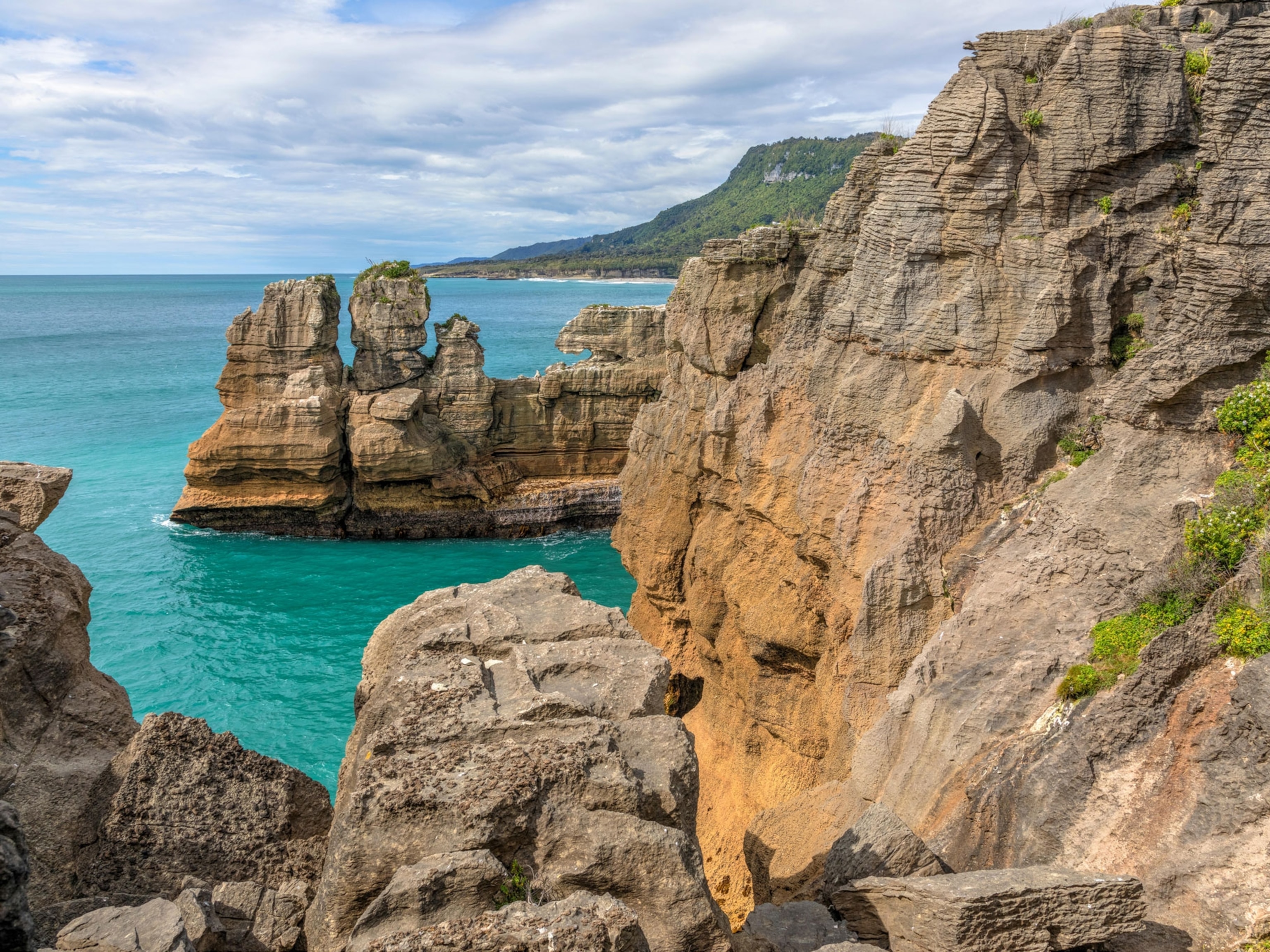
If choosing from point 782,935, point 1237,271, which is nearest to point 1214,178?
point 1237,271

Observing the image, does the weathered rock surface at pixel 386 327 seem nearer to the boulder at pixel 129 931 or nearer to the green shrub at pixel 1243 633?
the boulder at pixel 129 931

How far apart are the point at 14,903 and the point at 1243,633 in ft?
37.3

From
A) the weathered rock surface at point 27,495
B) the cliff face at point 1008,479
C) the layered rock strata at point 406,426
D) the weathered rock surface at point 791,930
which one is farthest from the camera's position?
the layered rock strata at point 406,426

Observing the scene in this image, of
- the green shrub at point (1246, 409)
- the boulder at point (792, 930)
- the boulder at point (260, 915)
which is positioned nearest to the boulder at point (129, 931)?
the boulder at point (260, 915)

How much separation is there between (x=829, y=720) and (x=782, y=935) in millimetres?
8376

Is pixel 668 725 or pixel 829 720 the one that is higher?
pixel 668 725

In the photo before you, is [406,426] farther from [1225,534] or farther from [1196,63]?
[1225,534]

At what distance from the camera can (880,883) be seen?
29.8 feet

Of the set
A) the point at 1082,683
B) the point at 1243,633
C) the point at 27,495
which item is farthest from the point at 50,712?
the point at 1243,633

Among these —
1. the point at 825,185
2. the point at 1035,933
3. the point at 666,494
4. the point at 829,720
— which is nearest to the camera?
the point at 1035,933

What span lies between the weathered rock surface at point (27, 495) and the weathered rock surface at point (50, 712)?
0.25 meters

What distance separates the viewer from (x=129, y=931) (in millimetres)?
7117

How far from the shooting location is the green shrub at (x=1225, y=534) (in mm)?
10812

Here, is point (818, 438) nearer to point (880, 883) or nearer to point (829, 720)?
point (829, 720)
